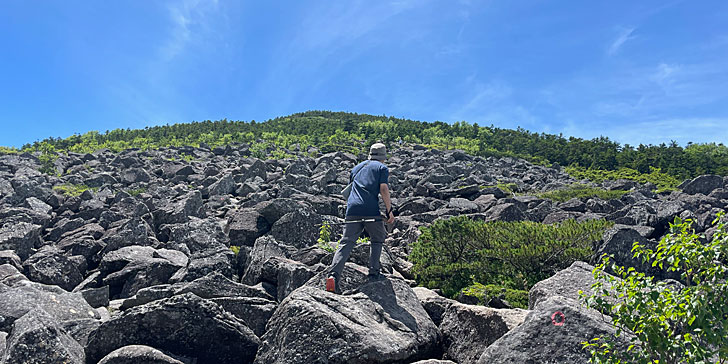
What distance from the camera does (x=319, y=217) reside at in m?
14.0

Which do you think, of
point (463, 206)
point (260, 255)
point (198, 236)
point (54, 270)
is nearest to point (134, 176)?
point (198, 236)

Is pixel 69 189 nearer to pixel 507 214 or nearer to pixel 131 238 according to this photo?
pixel 131 238

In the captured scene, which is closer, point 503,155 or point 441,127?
point 503,155

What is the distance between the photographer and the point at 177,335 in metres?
6.16

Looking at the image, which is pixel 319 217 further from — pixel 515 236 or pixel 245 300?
pixel 245 300

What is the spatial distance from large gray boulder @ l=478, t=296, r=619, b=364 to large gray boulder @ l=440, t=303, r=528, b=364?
0.69 meters

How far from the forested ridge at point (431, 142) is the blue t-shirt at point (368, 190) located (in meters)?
36.6

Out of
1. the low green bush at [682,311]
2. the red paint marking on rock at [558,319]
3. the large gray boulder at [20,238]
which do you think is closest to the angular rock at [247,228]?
the large gray boulder at [20,238]

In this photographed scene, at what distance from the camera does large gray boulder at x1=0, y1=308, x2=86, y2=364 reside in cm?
550

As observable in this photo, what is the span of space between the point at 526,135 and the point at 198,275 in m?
70.6

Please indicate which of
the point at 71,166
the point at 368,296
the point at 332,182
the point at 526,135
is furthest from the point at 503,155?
the point at 368,296

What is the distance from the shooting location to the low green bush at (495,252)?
10203 millimetres

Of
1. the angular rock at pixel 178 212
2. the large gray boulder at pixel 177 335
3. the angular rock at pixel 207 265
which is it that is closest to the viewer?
the large gray boulder at pixel 177 335

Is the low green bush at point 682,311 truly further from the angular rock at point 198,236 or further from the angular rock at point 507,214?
the angular rock at point 507,214
